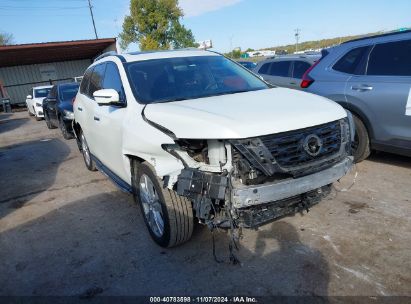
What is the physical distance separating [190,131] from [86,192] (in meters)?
3.22

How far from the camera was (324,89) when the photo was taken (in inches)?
221

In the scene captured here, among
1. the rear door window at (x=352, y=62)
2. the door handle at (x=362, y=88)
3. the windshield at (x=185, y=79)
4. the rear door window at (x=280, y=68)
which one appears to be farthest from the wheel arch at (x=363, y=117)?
the rear door window at (x=280, y=68)

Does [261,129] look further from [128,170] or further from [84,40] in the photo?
[84,40]

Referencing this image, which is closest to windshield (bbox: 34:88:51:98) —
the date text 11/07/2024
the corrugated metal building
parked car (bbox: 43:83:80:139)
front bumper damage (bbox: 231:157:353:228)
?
parked car (bbox: 43:83:80:139)

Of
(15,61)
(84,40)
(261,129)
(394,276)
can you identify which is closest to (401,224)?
(394,276)

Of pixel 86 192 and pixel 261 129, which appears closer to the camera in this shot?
pixel 261 129

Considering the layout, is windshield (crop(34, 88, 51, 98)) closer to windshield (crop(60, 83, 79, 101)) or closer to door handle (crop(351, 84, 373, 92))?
windshield (crop(60, 83, 79, 101))

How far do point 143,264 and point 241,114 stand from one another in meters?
1.67

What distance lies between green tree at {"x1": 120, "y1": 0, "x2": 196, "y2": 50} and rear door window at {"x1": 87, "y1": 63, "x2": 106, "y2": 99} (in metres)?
39.6

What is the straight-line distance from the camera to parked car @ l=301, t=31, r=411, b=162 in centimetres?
467

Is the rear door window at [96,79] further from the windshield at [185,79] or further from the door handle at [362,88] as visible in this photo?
the door handle at [362,88]

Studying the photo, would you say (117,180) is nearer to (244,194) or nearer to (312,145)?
(244,194)

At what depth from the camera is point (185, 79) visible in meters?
4.03

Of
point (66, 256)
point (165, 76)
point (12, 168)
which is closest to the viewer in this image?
point (66, 256)
